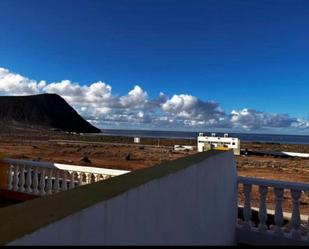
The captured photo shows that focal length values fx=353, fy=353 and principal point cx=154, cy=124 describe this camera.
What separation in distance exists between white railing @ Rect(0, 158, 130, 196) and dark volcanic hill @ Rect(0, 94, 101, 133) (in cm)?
14126

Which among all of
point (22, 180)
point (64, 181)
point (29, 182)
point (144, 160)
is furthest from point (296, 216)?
point (144, 160)

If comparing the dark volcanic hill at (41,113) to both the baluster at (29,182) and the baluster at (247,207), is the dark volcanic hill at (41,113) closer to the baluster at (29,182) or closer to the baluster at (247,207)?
the baluster at (29,182)

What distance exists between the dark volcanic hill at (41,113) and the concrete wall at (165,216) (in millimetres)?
145244

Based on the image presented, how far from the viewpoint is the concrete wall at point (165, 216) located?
167 centimetres

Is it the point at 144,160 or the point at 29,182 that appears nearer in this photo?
the point at 29,182

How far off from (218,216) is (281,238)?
950 millimetres

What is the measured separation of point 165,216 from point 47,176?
15.0 ft

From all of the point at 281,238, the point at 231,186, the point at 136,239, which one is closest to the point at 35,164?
the point at 231,186

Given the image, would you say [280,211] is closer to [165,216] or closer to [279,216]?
[279,216]

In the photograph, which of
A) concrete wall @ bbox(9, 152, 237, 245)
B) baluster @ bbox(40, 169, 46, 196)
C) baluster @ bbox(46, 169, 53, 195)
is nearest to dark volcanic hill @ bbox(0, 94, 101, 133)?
baluster @ bbox(40, 169, 46, 196)

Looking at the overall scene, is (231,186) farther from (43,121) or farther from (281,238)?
(43,121)

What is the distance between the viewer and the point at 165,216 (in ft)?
8.86

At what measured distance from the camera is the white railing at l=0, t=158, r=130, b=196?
6471 millimetres

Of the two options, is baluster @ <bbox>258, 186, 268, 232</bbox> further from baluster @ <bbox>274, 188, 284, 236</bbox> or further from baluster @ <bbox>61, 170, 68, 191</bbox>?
baluster @ <bbox>61, 170, 68, 191</bbox>
